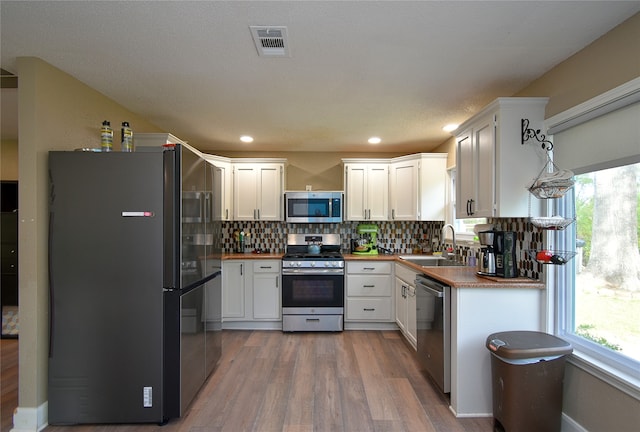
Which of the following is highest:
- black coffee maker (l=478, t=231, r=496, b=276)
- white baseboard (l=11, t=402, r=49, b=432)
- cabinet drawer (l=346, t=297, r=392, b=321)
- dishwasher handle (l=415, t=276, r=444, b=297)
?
black coffee maker (l=478, t=231, r=496, b=276)

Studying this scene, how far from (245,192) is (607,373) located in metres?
3.76

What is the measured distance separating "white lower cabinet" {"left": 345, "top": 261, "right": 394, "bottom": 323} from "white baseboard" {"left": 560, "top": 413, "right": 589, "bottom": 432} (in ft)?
6.40

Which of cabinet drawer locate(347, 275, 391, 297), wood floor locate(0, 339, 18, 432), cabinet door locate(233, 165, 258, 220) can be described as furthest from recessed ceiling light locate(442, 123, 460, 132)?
wood floor locate(0, 339, 18, 432)

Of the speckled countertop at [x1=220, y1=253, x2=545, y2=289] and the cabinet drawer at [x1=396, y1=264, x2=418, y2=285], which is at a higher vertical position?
the speckled countertop at [x1=220, y1=253, x2=545, y2=289]

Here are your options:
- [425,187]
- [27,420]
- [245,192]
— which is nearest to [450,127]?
[425,187]

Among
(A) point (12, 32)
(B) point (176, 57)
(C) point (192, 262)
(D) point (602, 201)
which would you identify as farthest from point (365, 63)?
(A) point (12, 32)

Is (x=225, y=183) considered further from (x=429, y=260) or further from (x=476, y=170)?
(x=476, y=170)

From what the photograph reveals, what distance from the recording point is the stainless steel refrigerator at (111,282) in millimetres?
1950

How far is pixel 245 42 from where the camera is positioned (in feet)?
5.87

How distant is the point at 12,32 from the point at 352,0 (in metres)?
1.92

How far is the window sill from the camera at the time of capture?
1.50m

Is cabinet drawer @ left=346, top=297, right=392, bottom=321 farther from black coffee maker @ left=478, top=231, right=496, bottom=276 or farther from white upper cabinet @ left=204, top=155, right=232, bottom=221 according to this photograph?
white upper cabinet @ left=204, top=155, right=232, bottom=221

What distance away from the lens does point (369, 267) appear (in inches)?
148

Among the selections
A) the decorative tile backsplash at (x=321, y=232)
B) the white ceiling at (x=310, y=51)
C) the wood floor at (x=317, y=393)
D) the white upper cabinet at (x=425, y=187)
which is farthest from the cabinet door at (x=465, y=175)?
the decorative tile backsplash at (x=321, y=232)
